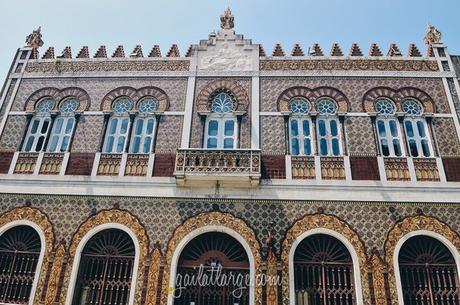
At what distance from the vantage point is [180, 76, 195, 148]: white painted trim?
40.4 feet

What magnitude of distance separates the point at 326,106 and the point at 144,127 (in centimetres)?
686

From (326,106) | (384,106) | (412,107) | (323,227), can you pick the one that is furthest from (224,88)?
(412,107)

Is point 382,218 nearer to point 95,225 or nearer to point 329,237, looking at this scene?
point 329,237

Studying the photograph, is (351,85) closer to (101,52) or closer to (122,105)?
(122,105)

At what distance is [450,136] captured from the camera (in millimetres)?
12086

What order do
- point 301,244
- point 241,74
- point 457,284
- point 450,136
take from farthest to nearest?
point 241,74 → point 450,136 → point 301,244 → point 457,284

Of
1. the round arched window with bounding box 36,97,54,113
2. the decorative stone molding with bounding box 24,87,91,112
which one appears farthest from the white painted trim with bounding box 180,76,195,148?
the round arched window with bounding box 36,97,54,113

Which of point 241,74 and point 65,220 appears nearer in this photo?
point 65,220

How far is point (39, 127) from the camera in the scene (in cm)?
1318

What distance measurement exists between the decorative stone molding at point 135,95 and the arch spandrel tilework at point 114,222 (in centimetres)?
407

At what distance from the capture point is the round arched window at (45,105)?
13469 mm

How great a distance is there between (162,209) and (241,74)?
604cm

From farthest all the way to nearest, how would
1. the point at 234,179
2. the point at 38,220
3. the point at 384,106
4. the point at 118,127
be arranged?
the point at 118,127 < the point at 384,106 < the point at 38,220 < the point at 234,179

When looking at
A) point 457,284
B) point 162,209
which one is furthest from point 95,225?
point 457,284
